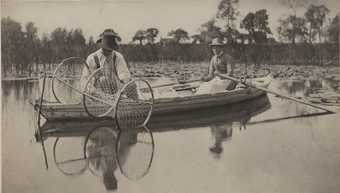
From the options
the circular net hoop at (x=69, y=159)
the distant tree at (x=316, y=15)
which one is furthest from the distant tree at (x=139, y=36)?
the distant tree at (x=316, y=15)

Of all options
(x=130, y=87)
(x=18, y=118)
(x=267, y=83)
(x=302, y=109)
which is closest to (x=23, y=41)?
(x=18, y=118)

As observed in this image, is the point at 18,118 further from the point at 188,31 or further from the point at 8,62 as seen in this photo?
the point at 188,31

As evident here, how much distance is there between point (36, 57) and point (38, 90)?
0.16m

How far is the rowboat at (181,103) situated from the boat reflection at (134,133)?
23 mm

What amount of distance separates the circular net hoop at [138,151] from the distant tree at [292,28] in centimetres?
78

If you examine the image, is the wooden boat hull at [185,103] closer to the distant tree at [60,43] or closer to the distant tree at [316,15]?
the distant tree at [60,43]

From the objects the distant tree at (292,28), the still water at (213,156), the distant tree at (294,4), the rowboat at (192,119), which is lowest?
the still water at (213,156)

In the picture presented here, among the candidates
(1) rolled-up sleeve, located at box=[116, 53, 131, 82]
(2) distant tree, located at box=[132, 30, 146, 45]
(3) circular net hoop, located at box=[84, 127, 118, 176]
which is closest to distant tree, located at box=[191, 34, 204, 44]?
(2) distant tree, located at box=[132, 30, 146, 45]

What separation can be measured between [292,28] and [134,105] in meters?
0.83

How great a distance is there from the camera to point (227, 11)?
2.49 metres

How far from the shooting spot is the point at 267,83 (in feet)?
8.26

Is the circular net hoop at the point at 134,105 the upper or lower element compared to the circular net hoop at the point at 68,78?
lower

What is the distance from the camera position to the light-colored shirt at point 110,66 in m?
2.48

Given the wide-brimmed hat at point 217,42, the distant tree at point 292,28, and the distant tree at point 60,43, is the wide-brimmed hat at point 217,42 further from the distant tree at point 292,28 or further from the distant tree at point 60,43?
the distant tree at point 60,43
